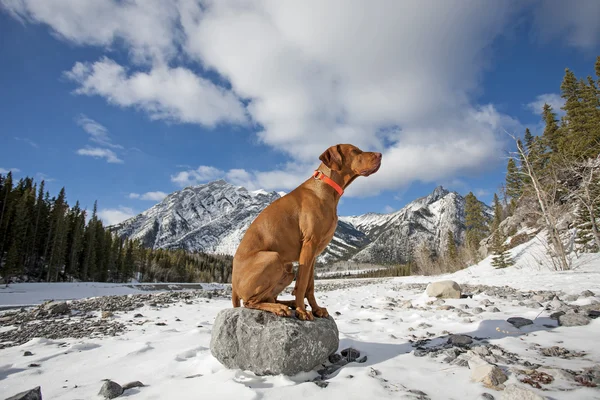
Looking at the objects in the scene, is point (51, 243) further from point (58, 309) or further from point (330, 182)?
point (330, 182)

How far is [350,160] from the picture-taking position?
13.3 feet

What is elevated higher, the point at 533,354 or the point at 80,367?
the point at 533,354

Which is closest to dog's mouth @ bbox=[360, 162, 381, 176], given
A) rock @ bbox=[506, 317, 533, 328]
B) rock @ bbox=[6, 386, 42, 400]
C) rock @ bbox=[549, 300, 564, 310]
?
rock @ bbox=[506, 317, 533, 328]

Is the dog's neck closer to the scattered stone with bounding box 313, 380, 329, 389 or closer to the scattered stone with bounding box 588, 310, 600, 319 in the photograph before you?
the scattered stone with bounding box 313, 380, 329, 389

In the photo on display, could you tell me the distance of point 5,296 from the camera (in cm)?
2148

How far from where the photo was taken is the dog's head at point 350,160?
12.9 ft

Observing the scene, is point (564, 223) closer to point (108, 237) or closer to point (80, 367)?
point (80, 367)

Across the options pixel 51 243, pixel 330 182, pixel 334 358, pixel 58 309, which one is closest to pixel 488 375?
pixel 334 358

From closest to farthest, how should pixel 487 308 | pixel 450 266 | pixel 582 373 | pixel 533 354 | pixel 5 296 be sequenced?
pixel 582 373 < pixel 533 354 < pixel 487 308 < pixel 5 296 < pixel 450 266

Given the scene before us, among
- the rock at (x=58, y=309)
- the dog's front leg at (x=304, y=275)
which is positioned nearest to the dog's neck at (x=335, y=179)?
the dog's front leg at (x=304, y=275)

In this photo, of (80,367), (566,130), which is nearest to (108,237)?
(80,367)

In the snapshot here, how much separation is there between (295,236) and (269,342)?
135cm

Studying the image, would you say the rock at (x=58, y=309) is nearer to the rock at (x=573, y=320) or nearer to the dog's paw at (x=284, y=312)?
the dog's paw at (x=284, y=312)

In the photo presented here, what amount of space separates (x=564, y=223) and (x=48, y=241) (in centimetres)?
7073
